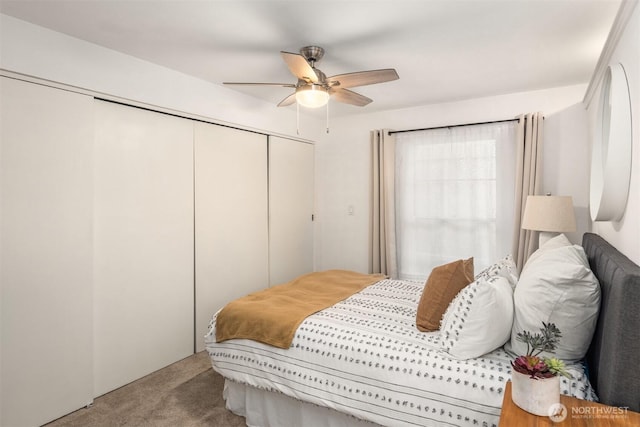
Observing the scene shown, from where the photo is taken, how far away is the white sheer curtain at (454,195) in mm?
3857

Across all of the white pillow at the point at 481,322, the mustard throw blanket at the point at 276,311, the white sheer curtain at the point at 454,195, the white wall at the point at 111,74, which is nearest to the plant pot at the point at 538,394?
the white pillow at the point at 481,322

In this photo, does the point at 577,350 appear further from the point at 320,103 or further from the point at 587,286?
the point at 320,103

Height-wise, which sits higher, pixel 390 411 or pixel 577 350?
pixel 577 350

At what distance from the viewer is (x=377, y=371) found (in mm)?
1895

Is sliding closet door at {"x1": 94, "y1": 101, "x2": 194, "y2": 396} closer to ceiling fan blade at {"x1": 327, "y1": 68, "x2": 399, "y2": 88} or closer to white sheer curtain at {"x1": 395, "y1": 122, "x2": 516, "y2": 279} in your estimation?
ceiling fan blade at {"x1": 327, "y1": 68, "x2": 399, "y2": 88}

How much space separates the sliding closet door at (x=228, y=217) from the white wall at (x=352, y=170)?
106 cm

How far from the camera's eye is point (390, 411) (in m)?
1.82

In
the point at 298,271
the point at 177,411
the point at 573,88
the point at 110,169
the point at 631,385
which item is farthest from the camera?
the point at 298,271

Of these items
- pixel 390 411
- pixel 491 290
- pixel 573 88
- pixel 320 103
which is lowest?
pixel 390 411

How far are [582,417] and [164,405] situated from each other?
2.46 meters

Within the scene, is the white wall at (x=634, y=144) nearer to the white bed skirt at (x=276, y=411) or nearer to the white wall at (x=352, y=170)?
the white bed skirt at (x=276, y=411)

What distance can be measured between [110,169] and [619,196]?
318 centimetres

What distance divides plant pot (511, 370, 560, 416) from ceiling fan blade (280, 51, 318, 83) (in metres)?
1.93

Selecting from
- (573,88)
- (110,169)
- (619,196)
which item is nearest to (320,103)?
(110,169)
